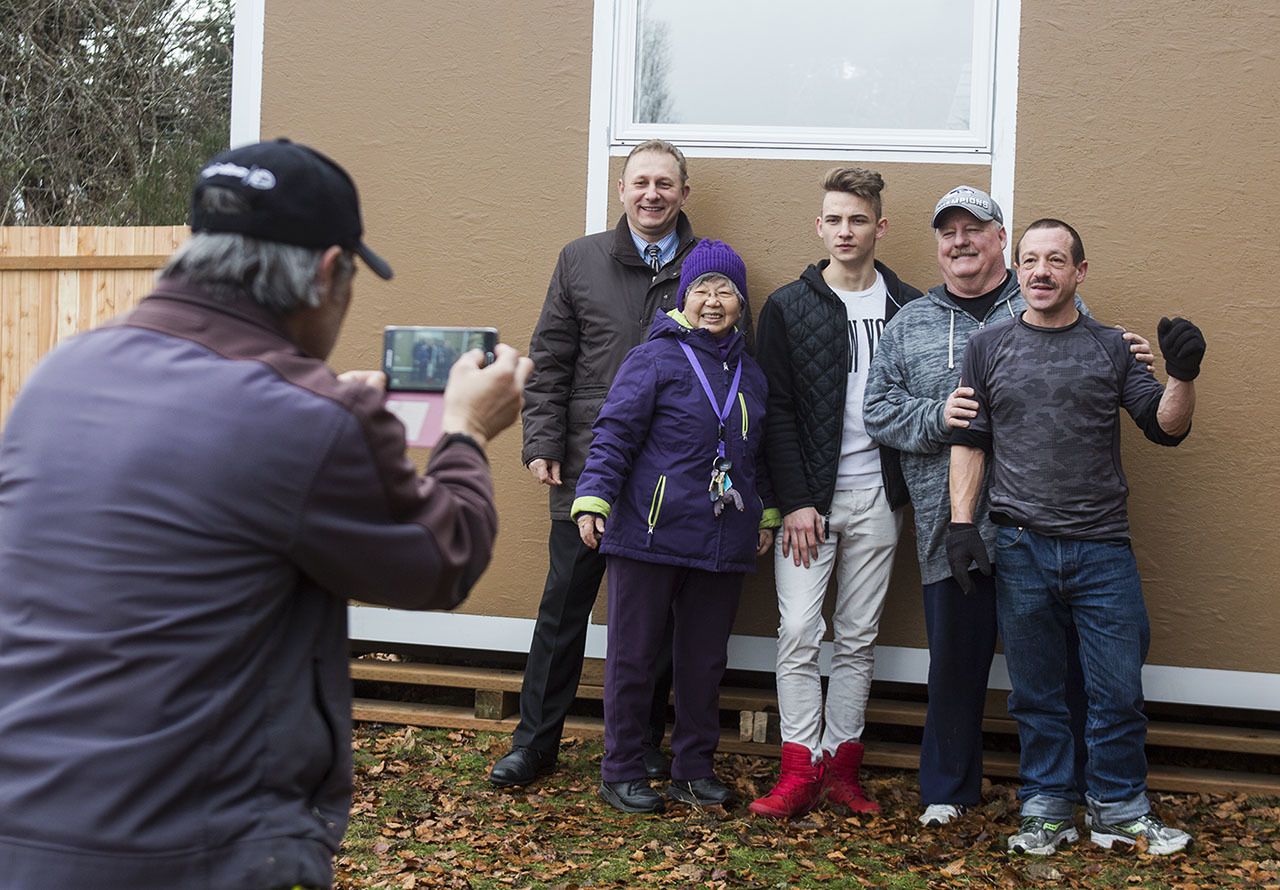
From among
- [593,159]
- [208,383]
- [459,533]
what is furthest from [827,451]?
[208,383]

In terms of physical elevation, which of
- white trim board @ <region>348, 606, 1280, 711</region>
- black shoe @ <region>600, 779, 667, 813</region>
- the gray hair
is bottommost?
black shoe @ <region>600, 779, 667, 813</region>

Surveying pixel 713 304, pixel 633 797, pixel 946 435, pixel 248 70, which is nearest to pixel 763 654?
pixel 633 797

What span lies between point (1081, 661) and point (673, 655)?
148cm

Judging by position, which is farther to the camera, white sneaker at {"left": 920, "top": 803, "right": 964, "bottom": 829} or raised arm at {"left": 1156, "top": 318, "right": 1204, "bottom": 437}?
white sneaker at {"left": 920, "top": 803, "right": 964, "bottom": 829}

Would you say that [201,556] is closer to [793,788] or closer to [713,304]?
[713,304]

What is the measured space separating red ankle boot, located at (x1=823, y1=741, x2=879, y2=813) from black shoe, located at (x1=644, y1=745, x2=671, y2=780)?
2.14 feet

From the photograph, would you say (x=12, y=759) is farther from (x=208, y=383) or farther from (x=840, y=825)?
(x=840, y=825)

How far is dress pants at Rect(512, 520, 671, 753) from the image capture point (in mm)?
5363

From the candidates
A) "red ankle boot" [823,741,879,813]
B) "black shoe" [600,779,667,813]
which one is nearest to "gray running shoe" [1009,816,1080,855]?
"red ankle boot" [823,741,879,813]

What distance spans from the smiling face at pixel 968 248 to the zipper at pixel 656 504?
1.39 meters

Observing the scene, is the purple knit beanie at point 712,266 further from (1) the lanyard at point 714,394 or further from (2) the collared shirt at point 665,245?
(2) the collared shirt at point 665,245

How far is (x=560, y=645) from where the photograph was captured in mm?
5363

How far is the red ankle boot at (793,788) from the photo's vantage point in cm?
499

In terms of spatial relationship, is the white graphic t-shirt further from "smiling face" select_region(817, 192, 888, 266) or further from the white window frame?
the white window frame
